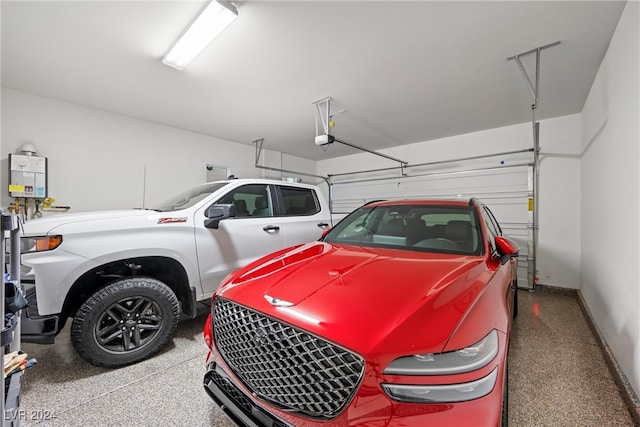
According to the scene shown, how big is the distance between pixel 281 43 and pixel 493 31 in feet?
6.97

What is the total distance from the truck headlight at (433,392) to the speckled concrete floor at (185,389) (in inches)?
49.5

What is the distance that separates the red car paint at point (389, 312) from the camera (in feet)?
2.93

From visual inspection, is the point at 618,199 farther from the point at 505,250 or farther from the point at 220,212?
the point at 220,212

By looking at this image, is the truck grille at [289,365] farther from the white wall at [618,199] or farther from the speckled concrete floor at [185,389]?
the white wall at [618,199]

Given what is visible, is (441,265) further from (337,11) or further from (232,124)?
(232,124)

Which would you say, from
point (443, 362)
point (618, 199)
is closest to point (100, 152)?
point (443, 362)

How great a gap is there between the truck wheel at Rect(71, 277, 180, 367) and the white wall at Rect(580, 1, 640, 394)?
3.73 metres

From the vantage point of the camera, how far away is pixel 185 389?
1.91 metres

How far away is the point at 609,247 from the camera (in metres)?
2.46

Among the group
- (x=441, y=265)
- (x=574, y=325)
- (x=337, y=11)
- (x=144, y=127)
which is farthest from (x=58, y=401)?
(x=574, y=325)

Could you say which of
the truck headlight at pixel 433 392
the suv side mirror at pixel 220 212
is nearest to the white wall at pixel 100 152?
the suv side mirror at pixel 220 212

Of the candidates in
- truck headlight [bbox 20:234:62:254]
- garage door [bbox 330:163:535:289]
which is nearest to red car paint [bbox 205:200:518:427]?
truck headlight [bbox 20:234:62:254]

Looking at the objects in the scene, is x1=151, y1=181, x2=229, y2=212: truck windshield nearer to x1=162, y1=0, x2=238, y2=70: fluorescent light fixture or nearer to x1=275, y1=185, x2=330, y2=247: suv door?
x1=275, y1=185, x2=330, y2=247: suv door

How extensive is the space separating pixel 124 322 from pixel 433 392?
253 centimetres
